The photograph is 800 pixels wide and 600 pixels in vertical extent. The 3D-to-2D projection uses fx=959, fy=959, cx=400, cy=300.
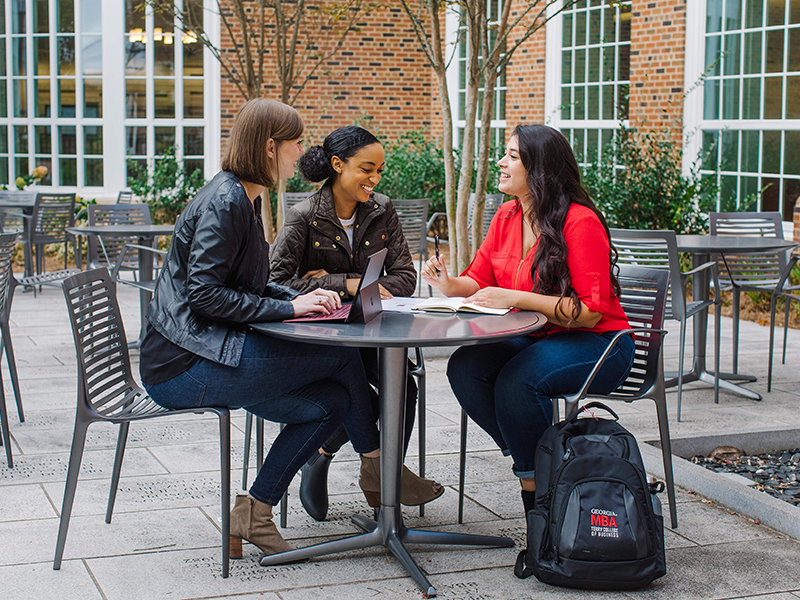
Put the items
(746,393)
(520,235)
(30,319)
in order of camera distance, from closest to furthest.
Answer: (520,235) → (746,393) → (30,319)

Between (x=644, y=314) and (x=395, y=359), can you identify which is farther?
(x=644, y=314)

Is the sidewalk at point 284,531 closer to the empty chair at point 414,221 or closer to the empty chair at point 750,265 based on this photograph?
the empty chair at point 750,265

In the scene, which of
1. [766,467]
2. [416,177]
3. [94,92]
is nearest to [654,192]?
[416,177]

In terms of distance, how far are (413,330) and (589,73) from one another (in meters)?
8.50

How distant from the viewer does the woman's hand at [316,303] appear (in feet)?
8.90

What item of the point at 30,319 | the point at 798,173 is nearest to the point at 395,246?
the point at 30,319

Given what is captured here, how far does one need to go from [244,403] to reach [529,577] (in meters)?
0.95

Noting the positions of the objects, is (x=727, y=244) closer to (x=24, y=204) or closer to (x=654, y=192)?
(x=654, y=192)

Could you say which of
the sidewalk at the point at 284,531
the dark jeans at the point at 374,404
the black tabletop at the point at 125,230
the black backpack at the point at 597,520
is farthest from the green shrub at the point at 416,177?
the black backpack at the point at 597,520

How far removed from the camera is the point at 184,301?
2676mm

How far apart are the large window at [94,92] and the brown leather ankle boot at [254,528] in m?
10.4

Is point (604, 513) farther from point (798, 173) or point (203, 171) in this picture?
point (203, 171)

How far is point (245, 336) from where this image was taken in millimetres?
2686

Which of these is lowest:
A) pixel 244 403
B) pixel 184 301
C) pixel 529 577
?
pixel 529 577
